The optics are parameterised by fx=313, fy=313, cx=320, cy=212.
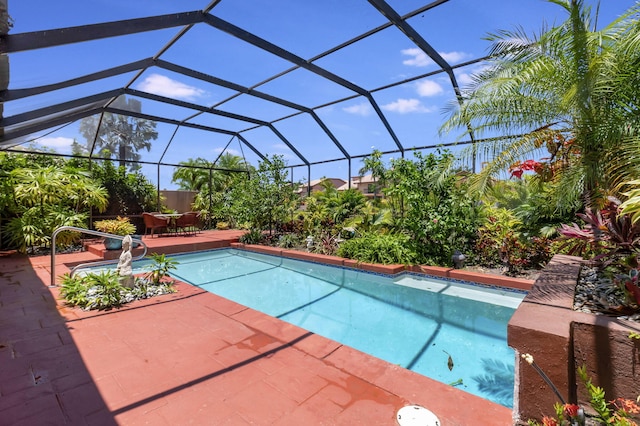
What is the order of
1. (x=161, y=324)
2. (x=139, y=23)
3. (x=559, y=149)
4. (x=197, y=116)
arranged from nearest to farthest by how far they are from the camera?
(x=161, y=324)
(x=139, y=23)
(x=559, y=149)
(x=197, y=116)

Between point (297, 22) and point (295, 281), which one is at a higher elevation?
point (297, 22)

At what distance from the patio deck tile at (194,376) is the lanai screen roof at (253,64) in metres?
2.68

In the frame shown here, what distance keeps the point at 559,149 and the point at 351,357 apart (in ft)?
15.3

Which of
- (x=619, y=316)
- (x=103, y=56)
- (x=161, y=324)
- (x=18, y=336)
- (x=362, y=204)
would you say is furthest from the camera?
(x=362, y=204)

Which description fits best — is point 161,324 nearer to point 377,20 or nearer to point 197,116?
point 377,20

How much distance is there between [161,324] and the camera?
10.7 ft

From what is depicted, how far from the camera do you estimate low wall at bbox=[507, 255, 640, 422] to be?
1522 mm

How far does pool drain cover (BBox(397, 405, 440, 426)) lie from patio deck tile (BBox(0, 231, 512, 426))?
6 centimetres

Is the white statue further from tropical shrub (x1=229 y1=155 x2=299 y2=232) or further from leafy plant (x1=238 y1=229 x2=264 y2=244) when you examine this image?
leafy plant (x1=238 y1=229 x2=264 y2=244)

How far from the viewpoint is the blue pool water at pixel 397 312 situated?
2.98m

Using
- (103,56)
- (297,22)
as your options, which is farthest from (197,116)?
(297,22)

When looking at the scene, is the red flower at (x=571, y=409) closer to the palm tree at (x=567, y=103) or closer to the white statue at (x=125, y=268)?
the palm tree at (x=567, y=103)

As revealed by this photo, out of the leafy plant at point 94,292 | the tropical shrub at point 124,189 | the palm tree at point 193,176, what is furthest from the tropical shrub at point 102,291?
the palm tree at point 193,176

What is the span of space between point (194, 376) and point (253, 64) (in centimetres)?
659
